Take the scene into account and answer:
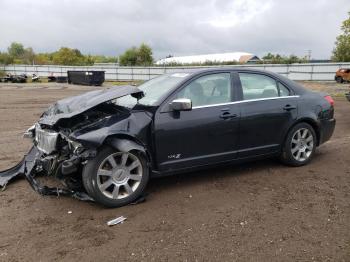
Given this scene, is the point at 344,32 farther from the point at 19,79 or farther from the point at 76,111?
the point at 76,111

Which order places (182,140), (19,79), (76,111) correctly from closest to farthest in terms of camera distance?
1. (76,111)
2. (182,140)
3. (19,79)

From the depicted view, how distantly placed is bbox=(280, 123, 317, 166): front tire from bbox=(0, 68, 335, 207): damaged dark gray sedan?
0.02m

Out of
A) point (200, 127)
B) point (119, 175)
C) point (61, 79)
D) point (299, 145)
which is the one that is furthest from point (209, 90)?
point (61, 79)

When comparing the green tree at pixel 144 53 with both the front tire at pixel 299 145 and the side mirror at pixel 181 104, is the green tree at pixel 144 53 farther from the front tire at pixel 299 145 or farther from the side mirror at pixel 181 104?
the side mirror at pixel 181 104

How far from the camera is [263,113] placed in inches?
208

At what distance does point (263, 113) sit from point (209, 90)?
91 cm

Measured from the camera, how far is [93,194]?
4.15m

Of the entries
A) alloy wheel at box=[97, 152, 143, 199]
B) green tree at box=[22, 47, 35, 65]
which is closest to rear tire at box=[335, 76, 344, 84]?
alloy wheel at box=[97, 152, 143, 199]

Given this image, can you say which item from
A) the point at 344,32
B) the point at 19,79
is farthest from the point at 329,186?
the point at 344,32

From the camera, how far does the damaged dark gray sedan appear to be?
13.9 feet

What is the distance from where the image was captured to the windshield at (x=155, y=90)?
4801 millimetres

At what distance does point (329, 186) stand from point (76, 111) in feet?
11.5

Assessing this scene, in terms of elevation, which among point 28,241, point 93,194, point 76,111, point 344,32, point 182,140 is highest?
point 344,32

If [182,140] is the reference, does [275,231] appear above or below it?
below
